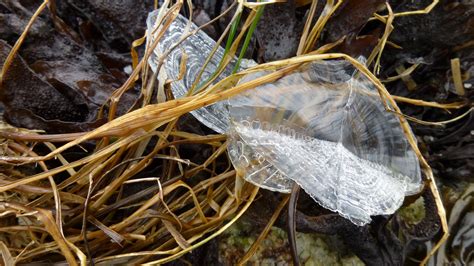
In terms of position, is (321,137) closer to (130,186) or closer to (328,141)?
(328,141)

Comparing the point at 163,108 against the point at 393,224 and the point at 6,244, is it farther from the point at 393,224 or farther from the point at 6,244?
the point at 393,224

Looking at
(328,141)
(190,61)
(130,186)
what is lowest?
(130,186)

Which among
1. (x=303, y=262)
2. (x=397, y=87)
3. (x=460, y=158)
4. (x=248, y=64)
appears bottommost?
(x=303, y=262)

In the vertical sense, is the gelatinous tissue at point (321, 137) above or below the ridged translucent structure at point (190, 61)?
below

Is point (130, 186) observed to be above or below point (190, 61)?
below

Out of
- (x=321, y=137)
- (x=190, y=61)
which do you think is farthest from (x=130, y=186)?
(x=321, y=137)

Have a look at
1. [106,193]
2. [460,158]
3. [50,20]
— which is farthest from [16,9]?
[460,158]
